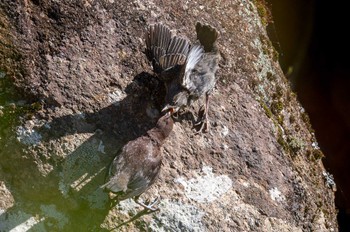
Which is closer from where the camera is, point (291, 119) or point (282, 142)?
point (282, 142)

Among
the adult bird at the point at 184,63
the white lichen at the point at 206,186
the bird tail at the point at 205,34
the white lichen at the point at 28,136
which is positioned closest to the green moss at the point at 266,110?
the adult bird at the point at 184,63

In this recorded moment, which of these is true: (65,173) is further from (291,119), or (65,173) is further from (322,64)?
(322,64)

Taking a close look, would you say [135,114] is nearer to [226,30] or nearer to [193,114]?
[193,114]

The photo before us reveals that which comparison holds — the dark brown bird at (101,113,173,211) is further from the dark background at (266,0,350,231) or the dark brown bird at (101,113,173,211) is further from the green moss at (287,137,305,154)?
the dark background at (266,0,350,231)

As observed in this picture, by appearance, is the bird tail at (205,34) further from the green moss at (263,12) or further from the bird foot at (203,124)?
the green moss at (263,12)

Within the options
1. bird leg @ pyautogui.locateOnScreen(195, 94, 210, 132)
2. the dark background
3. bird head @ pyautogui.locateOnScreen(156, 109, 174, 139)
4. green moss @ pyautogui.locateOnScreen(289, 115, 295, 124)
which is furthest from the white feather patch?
the dark background

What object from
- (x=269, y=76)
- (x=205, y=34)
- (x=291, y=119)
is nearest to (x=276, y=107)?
(x=291, y=119)
